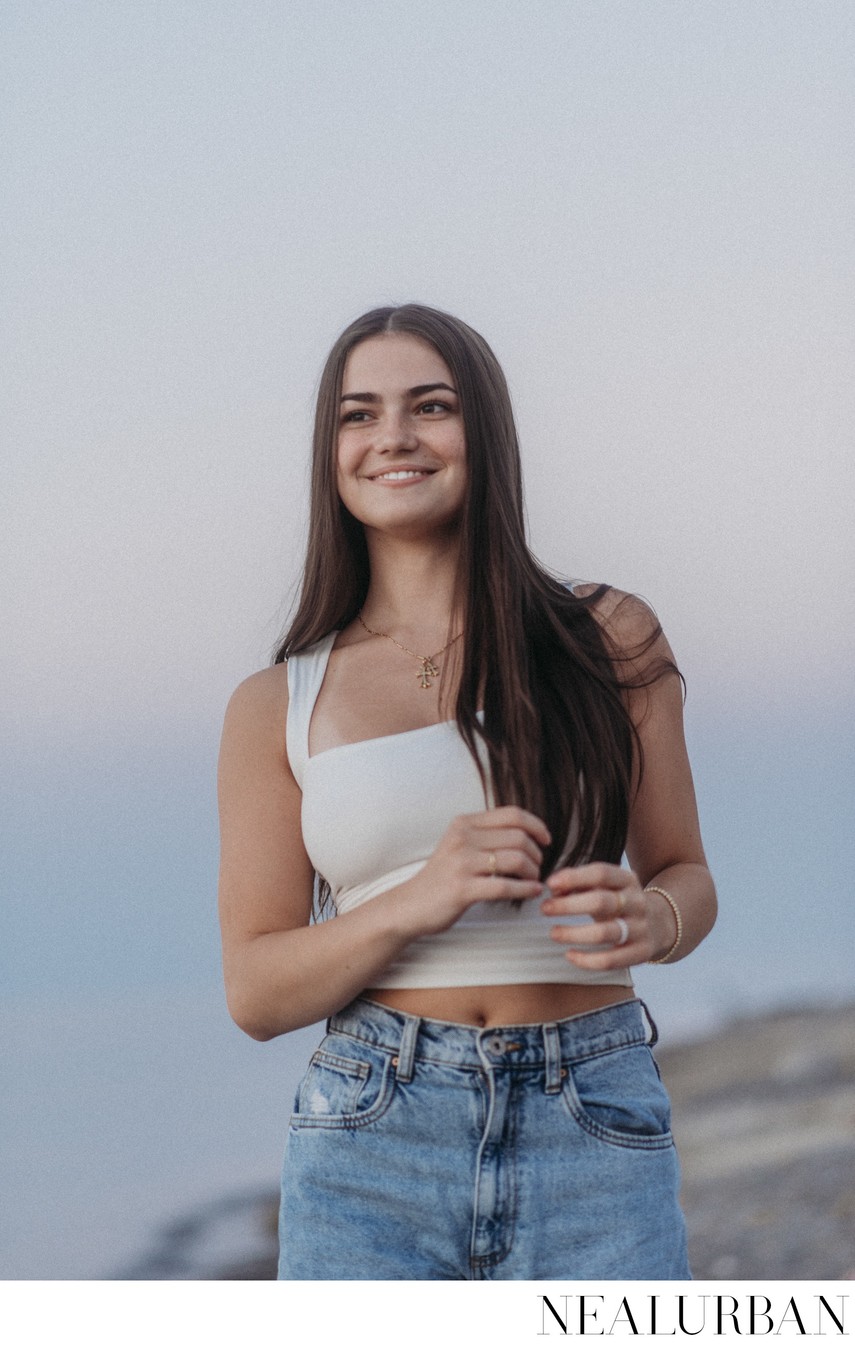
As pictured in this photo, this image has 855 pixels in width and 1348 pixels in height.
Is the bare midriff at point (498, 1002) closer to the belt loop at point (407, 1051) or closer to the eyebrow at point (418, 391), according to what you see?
the belt loop at point (407, 1051)

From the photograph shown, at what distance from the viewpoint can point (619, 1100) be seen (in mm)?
1326

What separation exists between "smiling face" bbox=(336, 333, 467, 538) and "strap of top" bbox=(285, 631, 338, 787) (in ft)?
0.49

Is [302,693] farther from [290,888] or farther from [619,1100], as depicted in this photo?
[619,1100]

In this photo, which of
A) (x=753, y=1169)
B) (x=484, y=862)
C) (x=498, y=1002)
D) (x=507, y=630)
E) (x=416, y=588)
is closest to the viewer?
(x=484, y=862)

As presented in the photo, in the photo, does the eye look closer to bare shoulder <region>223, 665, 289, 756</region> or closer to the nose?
the nose

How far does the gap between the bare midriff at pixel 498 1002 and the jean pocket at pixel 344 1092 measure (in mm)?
59

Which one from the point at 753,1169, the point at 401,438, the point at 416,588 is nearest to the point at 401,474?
the point at 401,438

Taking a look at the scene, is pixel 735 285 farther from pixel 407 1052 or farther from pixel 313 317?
pixel 407 1052

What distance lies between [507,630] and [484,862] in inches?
12.0

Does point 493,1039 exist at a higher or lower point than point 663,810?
lower

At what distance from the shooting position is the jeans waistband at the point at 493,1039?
4.28 ft
